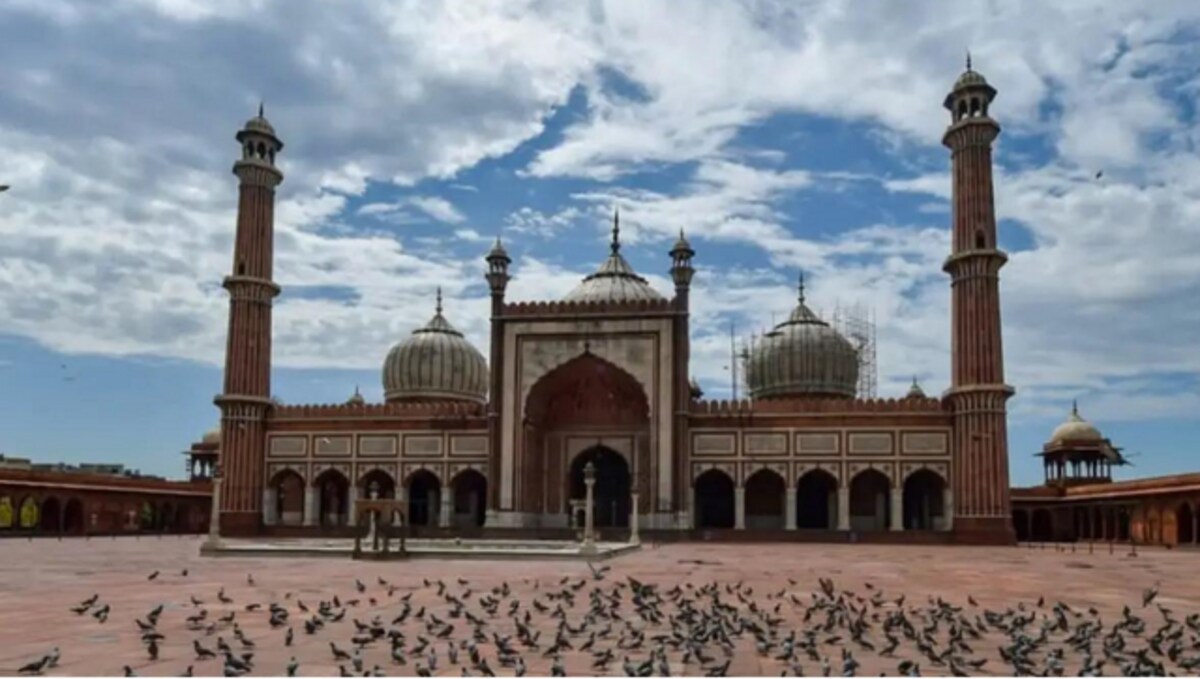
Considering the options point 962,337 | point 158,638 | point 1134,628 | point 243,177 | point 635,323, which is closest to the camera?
point 158,638

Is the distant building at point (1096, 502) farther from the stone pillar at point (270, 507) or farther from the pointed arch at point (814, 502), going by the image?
the stone pillar at point (270, 507)

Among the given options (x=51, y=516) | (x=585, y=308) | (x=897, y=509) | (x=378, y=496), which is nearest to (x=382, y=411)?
(x=378, y=496)

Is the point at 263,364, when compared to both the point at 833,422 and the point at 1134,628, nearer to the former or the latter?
the point at 833,422

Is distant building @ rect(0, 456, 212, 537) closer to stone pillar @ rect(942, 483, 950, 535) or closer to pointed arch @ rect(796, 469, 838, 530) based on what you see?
pointed arch @ rect(796, 469, 838, 530)

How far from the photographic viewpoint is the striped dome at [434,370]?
42.8 m

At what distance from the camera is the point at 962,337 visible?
31.2 m

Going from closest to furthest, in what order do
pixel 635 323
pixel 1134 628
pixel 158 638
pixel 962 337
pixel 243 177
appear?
pixel 158 638, pixel 1134 628, pixel 962 337, pixel 635 323, pixel 243 177

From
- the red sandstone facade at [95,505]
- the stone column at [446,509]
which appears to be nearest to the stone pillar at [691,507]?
the stone column at [446,509]

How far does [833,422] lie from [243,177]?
19840 mm

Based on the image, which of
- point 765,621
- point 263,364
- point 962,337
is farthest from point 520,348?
point 765,621

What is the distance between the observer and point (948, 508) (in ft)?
102

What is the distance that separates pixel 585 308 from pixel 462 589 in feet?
71.0

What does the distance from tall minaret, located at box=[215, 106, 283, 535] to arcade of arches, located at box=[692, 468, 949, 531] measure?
45.1 ft

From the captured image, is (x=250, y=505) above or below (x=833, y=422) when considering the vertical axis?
below
